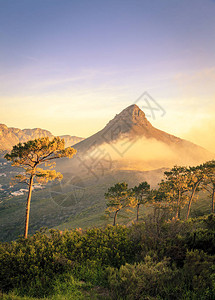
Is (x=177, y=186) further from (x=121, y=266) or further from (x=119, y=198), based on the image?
(x=121, y=266)

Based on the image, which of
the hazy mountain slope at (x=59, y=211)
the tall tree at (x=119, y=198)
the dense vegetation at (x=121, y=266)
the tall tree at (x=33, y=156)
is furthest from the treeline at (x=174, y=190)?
the hazy mountain slope at (x=59, y=211)

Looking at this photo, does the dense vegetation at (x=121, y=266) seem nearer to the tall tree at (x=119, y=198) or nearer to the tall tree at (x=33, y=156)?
the tall tree at (x=33, y=156)

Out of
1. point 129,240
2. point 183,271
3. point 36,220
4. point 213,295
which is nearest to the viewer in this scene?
point 213,295

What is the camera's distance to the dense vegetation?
562 centimetres

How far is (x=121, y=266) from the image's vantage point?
6395 millimetres

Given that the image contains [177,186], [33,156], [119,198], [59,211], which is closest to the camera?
[33,156]

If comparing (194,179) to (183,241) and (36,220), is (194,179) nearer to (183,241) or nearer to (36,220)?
(183,241)

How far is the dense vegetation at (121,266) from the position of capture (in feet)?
18.4

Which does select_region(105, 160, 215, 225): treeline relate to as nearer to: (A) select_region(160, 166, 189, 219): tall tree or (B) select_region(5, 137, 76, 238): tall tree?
(A) select_region(160, 166, 189, 219): tall tree

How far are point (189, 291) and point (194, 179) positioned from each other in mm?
25042

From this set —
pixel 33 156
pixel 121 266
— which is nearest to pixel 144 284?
pixel 121 266

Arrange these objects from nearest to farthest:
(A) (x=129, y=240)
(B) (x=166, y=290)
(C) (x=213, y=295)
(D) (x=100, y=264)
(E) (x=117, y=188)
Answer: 1. (C) (x=213, y=295)
2. (B) (x=166, y=290)
3. (D) (x=100, y=264)
4. (A) (x=129, y=240)
5. (E) (x=117, y=188)

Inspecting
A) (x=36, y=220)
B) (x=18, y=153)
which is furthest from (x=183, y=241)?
(x=36, y=220)

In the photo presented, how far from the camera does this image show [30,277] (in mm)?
7289
